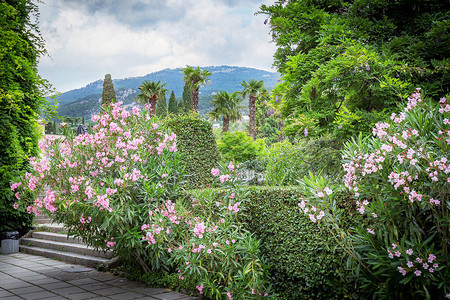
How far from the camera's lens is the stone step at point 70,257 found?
5.77 m

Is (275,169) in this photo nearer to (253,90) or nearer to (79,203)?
(79,203)

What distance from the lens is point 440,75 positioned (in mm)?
5566

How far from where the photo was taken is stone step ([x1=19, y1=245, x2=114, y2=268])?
5.77 metres

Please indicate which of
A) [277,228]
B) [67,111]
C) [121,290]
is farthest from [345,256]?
[67,111]

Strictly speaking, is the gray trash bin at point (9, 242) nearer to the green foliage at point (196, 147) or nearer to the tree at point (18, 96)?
the tree at point (18, 96)

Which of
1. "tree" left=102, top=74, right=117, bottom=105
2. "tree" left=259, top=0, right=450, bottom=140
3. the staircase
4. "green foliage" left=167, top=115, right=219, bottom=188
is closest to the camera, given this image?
"tree" left=259, top=0, right=450, bottom=140

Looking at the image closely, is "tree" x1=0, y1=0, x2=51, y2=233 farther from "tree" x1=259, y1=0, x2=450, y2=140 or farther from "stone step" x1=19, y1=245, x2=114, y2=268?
"tree" x1=259, y1=0, x2=450, y2=140

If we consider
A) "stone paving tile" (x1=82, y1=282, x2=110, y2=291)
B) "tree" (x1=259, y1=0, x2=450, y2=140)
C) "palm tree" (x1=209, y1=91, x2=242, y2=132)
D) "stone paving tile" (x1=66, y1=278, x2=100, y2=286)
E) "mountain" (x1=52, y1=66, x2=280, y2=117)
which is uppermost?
"mountain" (x1=52, y1=66, x2=280, y2=117)

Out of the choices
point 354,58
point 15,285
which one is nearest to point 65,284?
point 15,285

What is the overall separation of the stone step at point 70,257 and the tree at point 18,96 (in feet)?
3.40

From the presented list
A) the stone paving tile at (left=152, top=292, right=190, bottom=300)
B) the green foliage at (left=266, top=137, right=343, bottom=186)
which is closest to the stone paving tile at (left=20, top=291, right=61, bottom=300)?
the stone paving tile at (left=152, top=292, right=190, bottom=300)

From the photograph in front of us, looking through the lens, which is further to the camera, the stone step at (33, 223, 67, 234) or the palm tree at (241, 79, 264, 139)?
the palm tree at (241, 79, 264, 139)

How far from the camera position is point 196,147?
567cm

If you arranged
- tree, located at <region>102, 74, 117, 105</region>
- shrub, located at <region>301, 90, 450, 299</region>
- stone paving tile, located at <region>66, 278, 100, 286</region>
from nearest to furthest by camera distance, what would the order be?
shrub, located at <region>301, 90, 450, 299</region>, stone paving tile, located at <region>66, 278, 100, 286</region>, tree, located at <region>102, 74, 117, 105</region>
